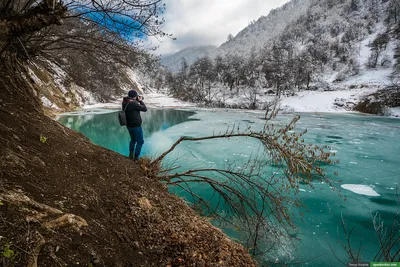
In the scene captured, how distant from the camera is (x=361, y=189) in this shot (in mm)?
7598

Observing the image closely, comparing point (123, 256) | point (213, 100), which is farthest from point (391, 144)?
point (213, 100)

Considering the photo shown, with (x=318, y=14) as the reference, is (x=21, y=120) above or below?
below

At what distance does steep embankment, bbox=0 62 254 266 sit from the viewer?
5.78ft

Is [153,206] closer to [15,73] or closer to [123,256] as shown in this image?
[123,256]

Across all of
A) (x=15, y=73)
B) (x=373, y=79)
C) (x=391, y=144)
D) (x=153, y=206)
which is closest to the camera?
(x=153, y=206)

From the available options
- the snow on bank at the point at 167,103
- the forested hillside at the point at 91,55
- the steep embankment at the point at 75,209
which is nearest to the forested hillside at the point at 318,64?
the snow on bank at the point at 167,103

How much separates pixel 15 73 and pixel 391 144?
18.4 metres

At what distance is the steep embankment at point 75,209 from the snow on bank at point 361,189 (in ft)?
20.0

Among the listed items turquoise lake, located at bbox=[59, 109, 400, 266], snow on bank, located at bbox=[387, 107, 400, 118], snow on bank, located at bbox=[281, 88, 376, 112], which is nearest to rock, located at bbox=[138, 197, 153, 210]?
turquoise lake, located at bbox=[59, 109, 400, 266]

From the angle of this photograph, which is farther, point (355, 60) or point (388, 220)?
point (355, 60)

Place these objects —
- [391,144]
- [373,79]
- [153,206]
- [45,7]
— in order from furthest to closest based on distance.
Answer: [373,79], [391,144], [153,206], [45,7]

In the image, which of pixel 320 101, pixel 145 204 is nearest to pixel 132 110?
pixel 145 204

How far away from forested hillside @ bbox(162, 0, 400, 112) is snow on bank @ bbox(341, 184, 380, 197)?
37.6 metres

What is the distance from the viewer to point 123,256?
225 cm
